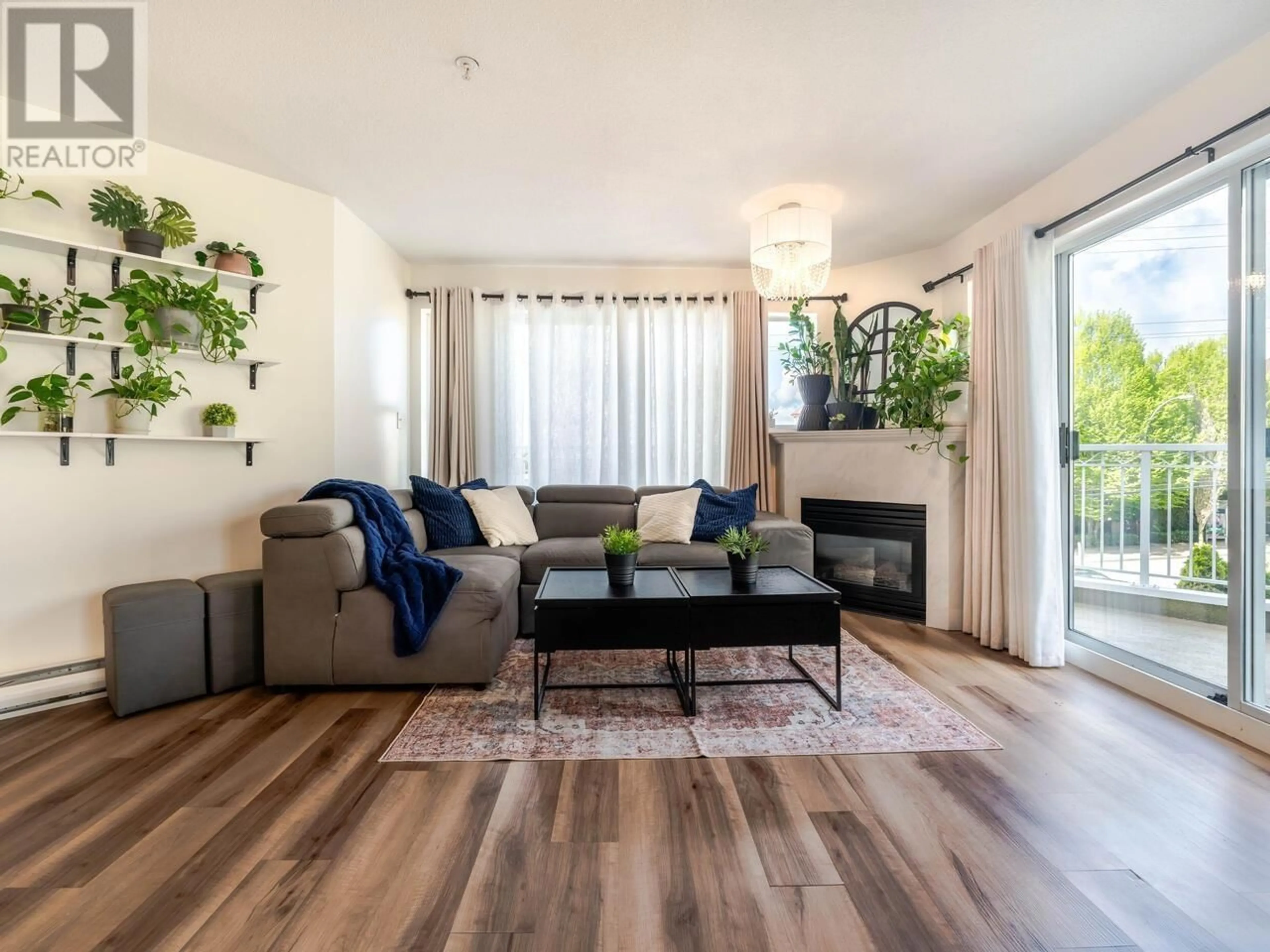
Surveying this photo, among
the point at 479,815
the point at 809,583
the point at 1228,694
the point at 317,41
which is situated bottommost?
the point at 479,815

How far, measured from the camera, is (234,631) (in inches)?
98.0

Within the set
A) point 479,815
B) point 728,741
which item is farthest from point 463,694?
point 728,741

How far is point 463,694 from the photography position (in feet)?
8.02

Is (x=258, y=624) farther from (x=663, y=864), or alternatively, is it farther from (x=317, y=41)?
(x=317, y=41)

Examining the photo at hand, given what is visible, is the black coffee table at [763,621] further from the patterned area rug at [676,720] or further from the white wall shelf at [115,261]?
the white wall shelf at [115,261]

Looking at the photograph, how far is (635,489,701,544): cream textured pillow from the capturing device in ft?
11.8

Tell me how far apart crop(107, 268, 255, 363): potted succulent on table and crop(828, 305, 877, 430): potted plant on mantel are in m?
3.65

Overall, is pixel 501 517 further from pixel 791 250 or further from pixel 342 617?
pixel 791 250

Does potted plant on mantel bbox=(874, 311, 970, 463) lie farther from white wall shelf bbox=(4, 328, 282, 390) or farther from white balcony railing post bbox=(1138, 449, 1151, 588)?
white wall shelf bbox=(4, 328, 282, 390)

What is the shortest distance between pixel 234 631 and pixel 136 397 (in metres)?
1.12

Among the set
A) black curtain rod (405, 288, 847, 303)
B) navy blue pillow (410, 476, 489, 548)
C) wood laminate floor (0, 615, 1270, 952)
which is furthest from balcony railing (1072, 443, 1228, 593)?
navy blue pillow (410, 476, 489, 548)

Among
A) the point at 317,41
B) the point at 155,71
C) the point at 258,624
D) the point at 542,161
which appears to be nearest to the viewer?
the point at 317,41

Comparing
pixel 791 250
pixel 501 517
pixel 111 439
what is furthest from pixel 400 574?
pixel 791 250

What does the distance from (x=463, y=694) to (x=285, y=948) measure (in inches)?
50.8
